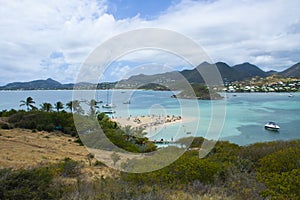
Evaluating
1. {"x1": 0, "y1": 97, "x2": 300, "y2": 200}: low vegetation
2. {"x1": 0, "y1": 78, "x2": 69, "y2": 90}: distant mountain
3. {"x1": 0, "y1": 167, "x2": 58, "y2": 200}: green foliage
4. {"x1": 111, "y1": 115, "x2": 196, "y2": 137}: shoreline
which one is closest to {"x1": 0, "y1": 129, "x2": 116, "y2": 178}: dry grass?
{"x1": 0, "y1": 97, "x2": 300, "y2": 200}: low vegetation

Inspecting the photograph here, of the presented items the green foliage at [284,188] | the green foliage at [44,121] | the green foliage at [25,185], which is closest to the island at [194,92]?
the green foliage at [284,188]

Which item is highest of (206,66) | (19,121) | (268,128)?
(206,66)

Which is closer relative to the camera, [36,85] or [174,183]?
[174,183]

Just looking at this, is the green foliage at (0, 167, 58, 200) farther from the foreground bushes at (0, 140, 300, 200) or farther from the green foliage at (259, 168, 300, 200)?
the green foliage at (259, 168, 300, 200)

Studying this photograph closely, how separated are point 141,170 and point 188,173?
130 cm

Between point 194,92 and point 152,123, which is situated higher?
point 194,92

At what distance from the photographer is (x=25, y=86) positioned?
6467 inches

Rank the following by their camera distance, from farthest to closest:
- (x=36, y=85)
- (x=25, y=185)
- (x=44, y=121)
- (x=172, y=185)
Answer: (x=36, y=85)
(x=44, y=121)
(x=172, y=185)
(x=25, y=185)

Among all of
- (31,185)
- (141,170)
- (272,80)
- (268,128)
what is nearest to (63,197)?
(31,185)

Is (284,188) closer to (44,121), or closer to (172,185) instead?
(172,185)

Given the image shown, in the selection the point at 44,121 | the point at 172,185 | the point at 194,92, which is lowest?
the point at 44,121

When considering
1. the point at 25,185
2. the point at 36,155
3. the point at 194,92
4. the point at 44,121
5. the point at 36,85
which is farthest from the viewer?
the point at 36,85

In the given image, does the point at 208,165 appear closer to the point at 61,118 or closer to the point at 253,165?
the point at 253,165

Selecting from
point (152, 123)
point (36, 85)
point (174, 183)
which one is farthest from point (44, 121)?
point (36, 85)
